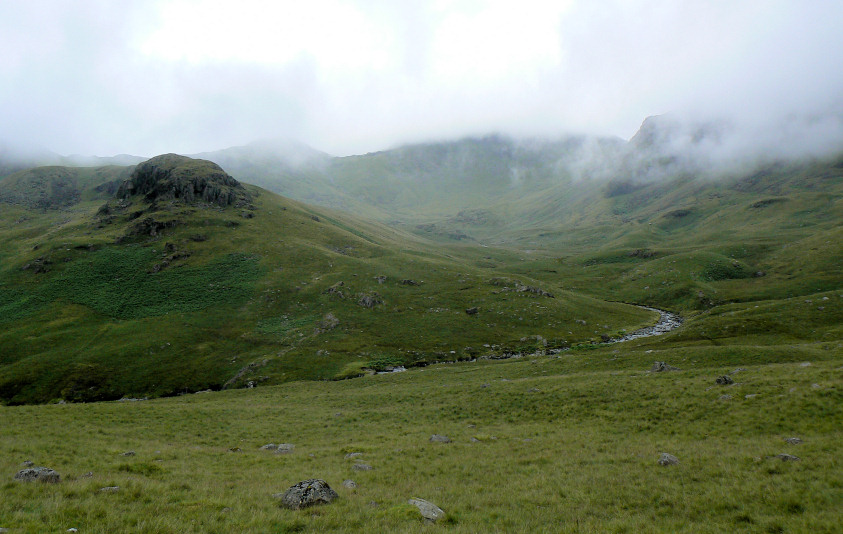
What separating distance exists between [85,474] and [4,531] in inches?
377

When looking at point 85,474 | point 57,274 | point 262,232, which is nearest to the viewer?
point 85,474

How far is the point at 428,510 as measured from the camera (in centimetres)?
1372

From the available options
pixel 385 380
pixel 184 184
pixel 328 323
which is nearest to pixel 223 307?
pixel 328 323

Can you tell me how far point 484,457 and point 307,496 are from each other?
41.4ft

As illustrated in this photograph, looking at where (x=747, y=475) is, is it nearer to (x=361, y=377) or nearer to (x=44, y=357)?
(x=361, y=377)

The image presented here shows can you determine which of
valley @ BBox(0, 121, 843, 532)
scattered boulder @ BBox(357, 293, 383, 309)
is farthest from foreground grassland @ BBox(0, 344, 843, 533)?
scattered boulder @ BBox(357, 293, 383, 309)

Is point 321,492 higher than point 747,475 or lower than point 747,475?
lower

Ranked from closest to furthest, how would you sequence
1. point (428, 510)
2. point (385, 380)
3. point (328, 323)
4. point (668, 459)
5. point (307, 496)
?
point (428, 510) → point (307, 496) → point (668, 459) → point (385, 380) → point (328, 323)

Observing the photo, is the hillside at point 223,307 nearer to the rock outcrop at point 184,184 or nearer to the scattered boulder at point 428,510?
the rock outcrop at point 184,184

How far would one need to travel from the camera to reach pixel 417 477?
20.0 m

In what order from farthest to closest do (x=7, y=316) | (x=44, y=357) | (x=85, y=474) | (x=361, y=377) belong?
1. (x=7, y=316)
2. (x=44, y=357)
3. (x=361, y=377)
4. (x=85, y=474)

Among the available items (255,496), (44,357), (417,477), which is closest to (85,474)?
(255,496)

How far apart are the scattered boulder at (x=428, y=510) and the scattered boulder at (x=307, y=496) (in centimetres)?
338

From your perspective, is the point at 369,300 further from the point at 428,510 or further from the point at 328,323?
the point at 428,510
